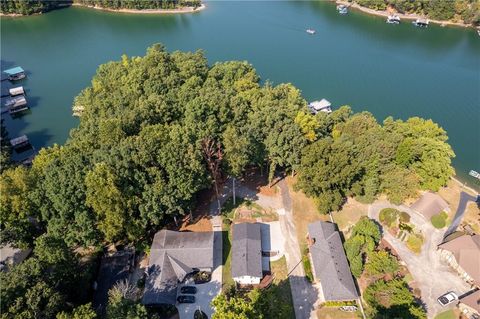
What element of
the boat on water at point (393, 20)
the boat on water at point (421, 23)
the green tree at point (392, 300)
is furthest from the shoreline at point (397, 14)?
the green tree at point (392, 300)

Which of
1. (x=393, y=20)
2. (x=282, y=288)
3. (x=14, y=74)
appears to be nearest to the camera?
(x=282, y=288)

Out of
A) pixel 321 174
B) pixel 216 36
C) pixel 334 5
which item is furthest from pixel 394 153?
pixel 334 5

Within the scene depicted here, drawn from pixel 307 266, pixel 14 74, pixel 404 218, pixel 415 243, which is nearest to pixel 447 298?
pixel 415 243

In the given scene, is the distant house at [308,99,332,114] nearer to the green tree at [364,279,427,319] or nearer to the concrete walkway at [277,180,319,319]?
the concrete walkway at [277,180,319,319]

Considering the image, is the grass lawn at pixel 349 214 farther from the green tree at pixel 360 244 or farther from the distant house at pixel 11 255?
the distant house at pixel 11 255

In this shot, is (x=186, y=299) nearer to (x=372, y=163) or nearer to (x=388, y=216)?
(x=388, y=216)
